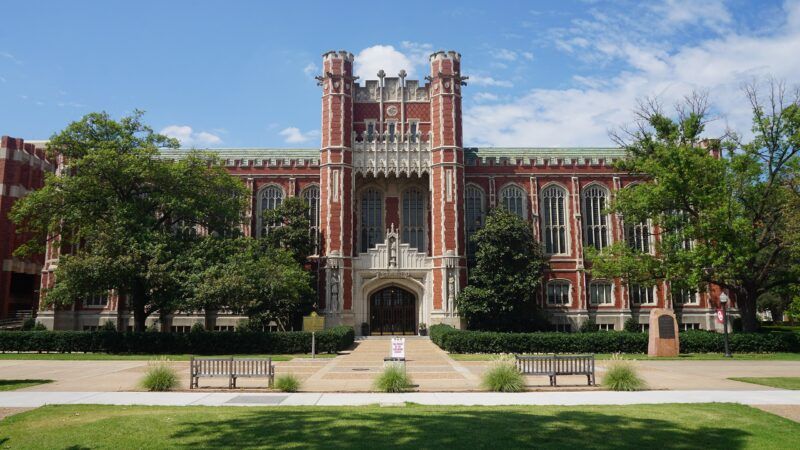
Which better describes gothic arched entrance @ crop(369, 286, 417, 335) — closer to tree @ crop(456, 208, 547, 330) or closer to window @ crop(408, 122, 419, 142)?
tree @ crop(456, 208, 547, 330)

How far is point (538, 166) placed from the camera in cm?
4359

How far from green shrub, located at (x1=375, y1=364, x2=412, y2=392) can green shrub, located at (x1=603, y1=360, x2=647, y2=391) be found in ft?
17.9

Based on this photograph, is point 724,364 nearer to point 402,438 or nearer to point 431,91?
point 402,438

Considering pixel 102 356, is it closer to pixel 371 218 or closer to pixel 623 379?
pixel 371 218

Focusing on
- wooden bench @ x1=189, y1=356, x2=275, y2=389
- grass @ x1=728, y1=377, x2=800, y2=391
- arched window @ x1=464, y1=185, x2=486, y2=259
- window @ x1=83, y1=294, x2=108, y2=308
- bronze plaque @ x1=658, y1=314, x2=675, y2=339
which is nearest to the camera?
wooden bench @ x1=189, y1=356, x2=275, y2=389

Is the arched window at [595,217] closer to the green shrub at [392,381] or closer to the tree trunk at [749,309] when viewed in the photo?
the tree trunk at [749,309]

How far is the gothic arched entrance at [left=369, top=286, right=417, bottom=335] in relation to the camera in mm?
41250

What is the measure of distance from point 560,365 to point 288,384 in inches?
303

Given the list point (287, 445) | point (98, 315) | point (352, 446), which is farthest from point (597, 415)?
point (98, 315)

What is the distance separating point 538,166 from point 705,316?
1621 cm

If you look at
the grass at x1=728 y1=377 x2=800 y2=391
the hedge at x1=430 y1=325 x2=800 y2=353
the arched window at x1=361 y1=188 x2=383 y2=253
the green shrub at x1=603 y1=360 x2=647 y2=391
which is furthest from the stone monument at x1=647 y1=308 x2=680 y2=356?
the arched window at x1=361 y1=188 x2=383 y2=253

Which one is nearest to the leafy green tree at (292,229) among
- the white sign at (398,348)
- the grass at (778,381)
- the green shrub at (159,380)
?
the white sign at (398,348)

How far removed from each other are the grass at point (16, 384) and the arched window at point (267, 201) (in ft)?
87.4

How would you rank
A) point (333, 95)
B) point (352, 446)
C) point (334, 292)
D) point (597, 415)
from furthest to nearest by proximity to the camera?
point (333, 95) < point (334, 292) < point (597, 415) < point (352, 446)
